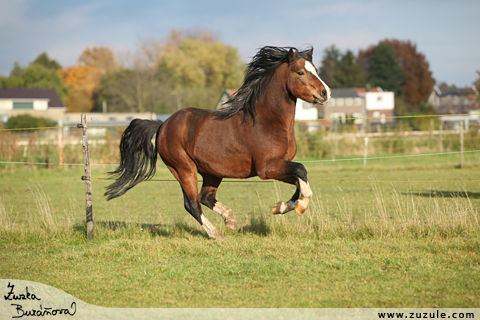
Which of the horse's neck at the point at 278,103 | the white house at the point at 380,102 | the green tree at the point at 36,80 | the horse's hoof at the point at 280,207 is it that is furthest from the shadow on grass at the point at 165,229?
the green tree at the point at 36,80

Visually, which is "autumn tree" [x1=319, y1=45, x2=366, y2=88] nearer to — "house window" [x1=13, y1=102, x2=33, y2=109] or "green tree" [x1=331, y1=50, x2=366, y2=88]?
"green tree" [x1=331, y1=50, x2=366, y2=88]

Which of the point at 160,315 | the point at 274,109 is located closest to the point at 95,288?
the point at 160,315

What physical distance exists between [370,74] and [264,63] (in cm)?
9160

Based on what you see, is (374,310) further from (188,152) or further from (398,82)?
(398,82)

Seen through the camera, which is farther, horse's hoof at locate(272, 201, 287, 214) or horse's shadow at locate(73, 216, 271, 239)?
horse's shadow at locate(73, 216, 271, 239)

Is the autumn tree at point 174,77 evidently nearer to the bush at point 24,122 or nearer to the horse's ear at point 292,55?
the bush at point 24,122

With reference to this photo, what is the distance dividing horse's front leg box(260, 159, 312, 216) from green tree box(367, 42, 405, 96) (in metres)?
89.8

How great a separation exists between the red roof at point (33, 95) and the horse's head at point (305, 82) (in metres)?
62.2

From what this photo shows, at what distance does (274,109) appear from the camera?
20.6ft

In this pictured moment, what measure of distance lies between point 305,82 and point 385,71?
299 ft

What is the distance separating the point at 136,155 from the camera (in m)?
7.68

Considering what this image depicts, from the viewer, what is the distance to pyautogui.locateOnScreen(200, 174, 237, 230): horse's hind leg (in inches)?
271

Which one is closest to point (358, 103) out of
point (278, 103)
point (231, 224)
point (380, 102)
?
point (380, 102)

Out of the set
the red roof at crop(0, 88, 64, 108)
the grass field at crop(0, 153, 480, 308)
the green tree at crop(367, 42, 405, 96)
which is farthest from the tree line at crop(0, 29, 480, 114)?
the grass field at crop(0, 153, 480, 308)
